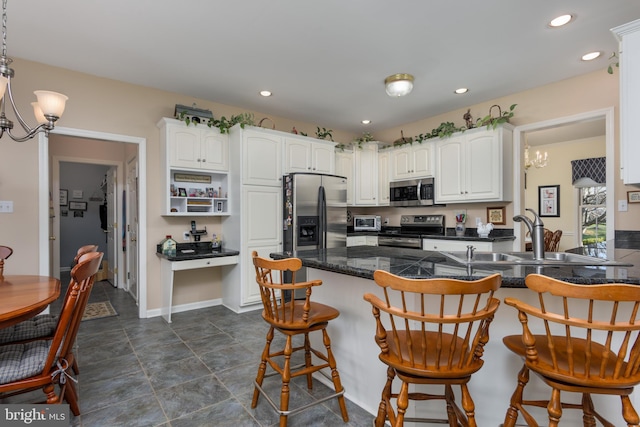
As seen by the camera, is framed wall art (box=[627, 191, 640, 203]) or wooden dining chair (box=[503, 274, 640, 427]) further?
framed wall art (box=[627, 191, 640, 203])

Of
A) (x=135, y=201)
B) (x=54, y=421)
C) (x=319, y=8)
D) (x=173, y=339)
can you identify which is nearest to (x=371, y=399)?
(x=54, y=421)

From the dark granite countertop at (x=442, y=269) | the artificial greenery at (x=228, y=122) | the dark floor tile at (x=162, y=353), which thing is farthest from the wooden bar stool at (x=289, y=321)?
the artificial greenery at (x=228, y=122)

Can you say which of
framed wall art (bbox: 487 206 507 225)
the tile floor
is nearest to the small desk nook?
the tile floor

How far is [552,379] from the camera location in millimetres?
1177

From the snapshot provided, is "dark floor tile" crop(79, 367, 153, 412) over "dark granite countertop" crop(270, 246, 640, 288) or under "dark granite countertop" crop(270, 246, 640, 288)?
under

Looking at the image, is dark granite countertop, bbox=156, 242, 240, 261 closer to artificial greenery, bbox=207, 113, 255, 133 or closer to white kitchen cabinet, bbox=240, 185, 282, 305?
white kitchen cabinet, bbox=240, 185, 282, 305

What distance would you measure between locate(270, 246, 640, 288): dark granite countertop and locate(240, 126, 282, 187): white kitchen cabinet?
2.08 metres

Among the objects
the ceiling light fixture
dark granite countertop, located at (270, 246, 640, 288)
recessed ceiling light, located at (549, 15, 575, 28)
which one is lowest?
dark granite countertop, located at (270, 246, 640, 288)

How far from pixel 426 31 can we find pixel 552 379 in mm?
2571

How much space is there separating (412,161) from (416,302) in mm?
3561

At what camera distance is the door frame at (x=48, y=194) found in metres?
3.14

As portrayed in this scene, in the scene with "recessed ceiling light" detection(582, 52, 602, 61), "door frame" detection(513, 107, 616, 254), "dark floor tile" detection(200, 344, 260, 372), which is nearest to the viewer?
"dark floor tile" detection(200, 344, 260, 372)

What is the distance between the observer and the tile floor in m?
1.89

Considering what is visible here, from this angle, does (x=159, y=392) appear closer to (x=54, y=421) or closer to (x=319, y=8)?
(x=54, y=421)
